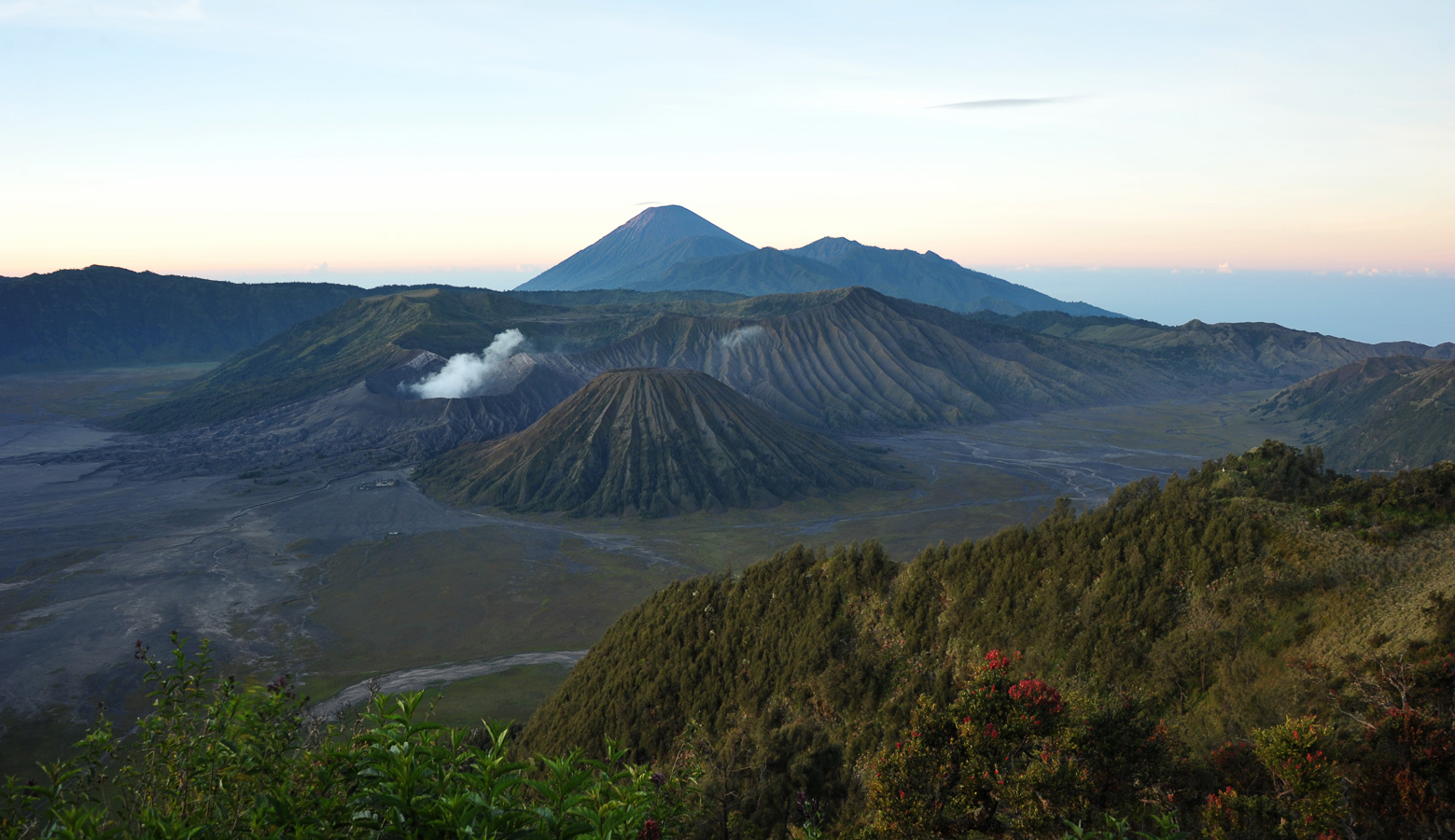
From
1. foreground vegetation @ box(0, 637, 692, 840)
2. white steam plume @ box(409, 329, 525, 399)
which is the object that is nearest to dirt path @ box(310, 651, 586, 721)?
foreground vegetation @ box(0, 637, 692, 840)

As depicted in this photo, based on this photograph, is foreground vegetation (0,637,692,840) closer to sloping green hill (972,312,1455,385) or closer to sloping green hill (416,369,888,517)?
sloping green hill (416,369,888,517)

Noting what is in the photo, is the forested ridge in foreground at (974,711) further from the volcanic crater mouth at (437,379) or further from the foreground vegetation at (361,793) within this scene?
the volcanic crater mouth at (437,379)

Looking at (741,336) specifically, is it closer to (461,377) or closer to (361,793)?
(461,377)

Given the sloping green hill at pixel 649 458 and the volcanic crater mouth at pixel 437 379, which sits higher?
the volcanic crater mouth at pixel 437 379

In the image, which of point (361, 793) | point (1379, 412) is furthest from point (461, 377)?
point (1379, 412)

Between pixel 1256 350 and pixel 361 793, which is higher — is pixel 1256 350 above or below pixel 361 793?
above

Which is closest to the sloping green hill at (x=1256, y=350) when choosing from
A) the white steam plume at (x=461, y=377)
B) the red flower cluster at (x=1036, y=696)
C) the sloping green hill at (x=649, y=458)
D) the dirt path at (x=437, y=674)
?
the sloping green hill at (x=649, y=458)

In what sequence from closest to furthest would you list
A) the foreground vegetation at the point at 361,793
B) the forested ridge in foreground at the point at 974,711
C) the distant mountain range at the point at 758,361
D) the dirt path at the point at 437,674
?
the foreground vegetation at the point at 361,793, the forested ridge in foreground at the point at 974,711, the dirt path at the point at 437,674, the distant mountain range at the point at 758,361
